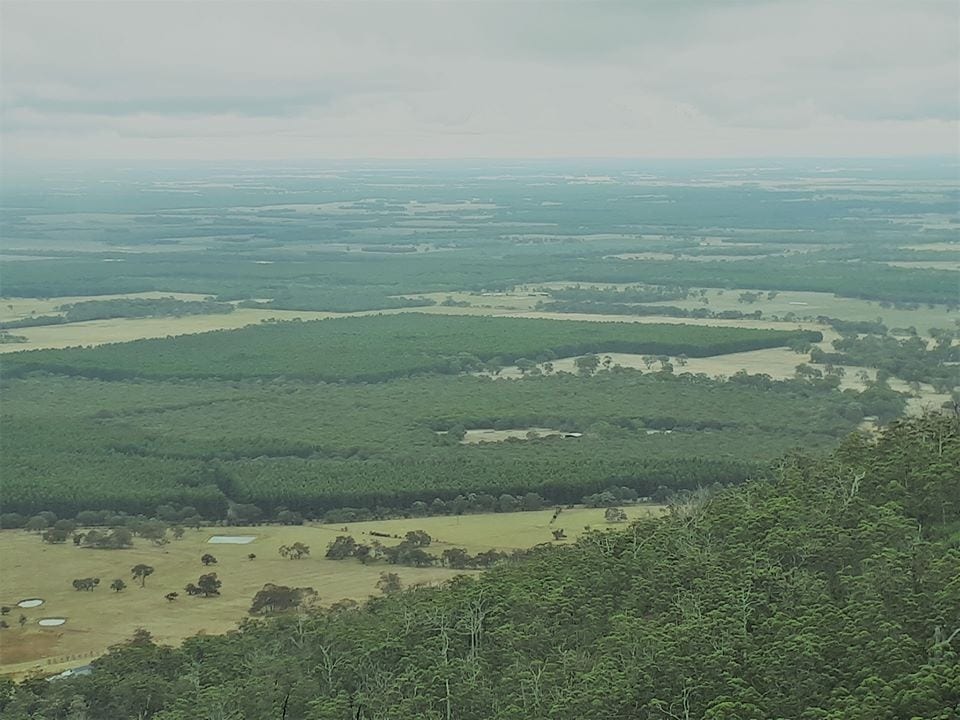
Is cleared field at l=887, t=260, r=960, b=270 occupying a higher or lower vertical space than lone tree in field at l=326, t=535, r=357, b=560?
lower

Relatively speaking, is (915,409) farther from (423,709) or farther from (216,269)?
(216,269)

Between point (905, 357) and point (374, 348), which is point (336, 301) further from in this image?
point (905, 357)

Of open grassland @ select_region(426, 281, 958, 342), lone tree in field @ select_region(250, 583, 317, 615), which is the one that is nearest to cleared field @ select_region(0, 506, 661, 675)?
lone tree in field @ select_region(250, 583, 317, 615)

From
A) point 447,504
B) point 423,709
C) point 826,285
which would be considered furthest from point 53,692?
point 826,285

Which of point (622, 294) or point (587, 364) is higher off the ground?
point (587, 364)

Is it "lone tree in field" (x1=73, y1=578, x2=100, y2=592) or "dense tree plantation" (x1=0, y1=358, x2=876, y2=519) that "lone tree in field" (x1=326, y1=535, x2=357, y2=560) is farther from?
"lone tree in field" (x1=73, y1=578, x2=100, y2=592)

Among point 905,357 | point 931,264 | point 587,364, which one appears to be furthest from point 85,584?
point 931,264

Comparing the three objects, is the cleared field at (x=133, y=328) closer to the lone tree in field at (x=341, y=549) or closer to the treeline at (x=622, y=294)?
the treeline at (x=622, y=294)
